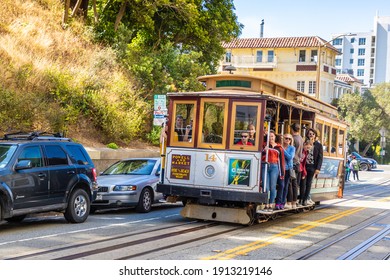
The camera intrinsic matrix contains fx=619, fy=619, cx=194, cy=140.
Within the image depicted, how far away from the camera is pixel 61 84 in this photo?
23.6 m

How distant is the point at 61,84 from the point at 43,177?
11.7 metres

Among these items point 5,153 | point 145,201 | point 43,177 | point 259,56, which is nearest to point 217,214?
point 145,201

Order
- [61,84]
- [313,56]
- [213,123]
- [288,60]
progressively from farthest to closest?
[288,60], [313,56], [61,84], [213,123]

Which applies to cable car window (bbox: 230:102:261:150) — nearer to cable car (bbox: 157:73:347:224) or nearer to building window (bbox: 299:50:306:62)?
cable car (bbox: 157:73:347:224)

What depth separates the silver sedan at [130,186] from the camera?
15539 mm

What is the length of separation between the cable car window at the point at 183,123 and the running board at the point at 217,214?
56.8 inches

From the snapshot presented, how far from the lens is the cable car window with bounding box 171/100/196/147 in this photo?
13.7m

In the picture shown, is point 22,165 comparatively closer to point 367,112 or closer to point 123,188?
point 123,188

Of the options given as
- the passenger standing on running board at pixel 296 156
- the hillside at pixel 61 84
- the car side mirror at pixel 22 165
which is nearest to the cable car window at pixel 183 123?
the passenger standing on running board at pixel 296 156

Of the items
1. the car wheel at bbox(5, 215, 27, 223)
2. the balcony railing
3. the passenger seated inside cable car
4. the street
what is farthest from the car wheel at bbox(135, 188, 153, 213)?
the balcony railing

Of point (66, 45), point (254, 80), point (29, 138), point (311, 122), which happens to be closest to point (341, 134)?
point (311, 122)

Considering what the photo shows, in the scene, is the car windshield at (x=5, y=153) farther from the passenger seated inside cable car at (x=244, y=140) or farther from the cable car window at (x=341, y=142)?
the cable car window at (x=341, y=142)

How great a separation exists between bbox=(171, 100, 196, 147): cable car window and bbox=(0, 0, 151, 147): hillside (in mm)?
7533

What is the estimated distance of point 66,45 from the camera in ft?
93.1
